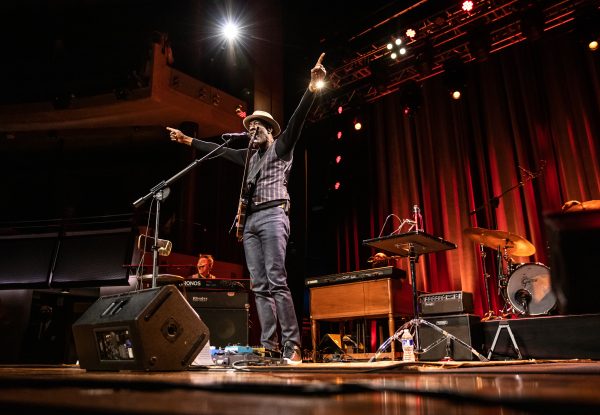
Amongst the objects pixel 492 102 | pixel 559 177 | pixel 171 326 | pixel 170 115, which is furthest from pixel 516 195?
pixel 170 115

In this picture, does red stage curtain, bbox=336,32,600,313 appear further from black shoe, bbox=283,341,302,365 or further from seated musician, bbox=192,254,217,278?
black shoe, bbox=283,341,302,365

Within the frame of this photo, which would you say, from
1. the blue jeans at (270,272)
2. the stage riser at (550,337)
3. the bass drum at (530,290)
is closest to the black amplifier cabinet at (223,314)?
the blue jeans at (270,272)

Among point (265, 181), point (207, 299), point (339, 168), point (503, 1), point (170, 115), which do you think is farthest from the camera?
point (170, 115)

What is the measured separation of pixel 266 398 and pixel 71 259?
691 centimetres

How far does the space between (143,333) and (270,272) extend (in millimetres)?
1115

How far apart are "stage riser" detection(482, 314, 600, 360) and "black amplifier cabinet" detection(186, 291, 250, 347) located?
236cm

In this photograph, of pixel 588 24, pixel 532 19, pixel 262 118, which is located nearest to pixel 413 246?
pixel 262 118

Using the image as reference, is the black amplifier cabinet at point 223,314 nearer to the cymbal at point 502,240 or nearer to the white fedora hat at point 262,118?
the white fedora hat at point 262,118

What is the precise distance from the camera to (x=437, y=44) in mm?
6270

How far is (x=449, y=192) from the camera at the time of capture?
6.61 metres

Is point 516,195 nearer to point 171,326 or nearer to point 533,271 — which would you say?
point 533,271

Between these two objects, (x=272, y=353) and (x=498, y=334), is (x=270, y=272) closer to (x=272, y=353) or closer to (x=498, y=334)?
(x=272, y=353)

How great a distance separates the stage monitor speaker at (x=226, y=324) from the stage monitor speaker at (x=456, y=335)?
1767 millimetres

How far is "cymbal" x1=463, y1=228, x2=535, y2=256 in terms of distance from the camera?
4.52 m
